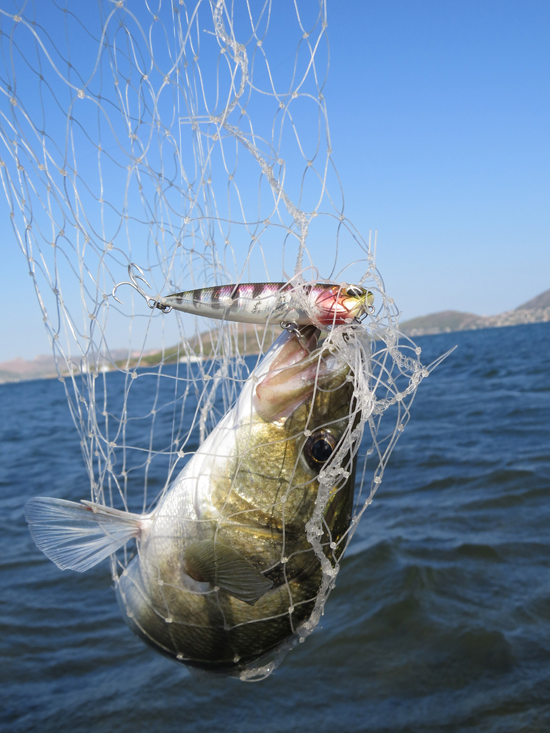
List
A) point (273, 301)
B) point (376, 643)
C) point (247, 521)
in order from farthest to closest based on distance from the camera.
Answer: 1. point (376, 643)
2. point (247, 521)
3. point (273, 301)

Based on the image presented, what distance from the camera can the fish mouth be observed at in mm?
2287

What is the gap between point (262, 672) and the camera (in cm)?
310

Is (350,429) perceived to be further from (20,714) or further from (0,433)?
(0,433)

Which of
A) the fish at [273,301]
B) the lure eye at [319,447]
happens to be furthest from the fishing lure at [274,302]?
the lure eye at [319,447]

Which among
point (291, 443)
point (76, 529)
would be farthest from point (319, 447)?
point (76, 529)

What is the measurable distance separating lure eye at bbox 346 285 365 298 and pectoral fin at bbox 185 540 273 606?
1229 millimetres

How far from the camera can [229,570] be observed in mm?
2377

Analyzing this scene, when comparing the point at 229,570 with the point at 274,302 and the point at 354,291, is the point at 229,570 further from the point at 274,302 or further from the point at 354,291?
the point at 354,291

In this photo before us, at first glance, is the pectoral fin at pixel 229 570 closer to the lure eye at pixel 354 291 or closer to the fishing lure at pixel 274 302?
the fishing lure at pixel 274 302

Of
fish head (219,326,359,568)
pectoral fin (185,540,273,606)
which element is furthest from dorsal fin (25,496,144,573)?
fish head (219,326,359,568)

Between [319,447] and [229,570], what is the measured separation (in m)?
0.67

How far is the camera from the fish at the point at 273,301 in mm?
1898

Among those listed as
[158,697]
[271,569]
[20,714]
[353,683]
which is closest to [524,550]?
[353,683]

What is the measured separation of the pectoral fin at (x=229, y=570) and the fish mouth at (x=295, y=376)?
0.62 m
